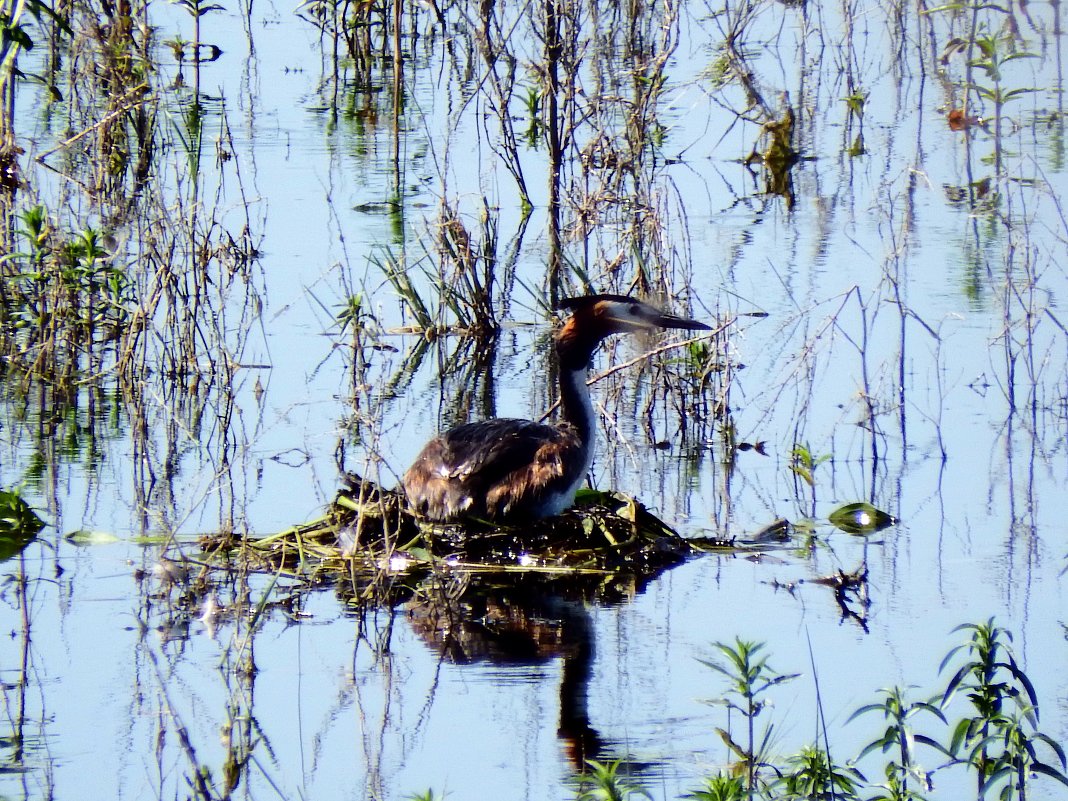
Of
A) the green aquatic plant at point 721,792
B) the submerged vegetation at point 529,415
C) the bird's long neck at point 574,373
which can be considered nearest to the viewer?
the green aquatic plant at point 721,792

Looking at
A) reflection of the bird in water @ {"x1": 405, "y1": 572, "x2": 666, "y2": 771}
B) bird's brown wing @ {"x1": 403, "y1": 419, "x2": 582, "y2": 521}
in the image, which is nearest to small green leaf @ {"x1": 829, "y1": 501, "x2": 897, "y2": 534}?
reflection of the bird in water @ {"x1": 405, "y1": 572, "x2": 666, "y2": 771}

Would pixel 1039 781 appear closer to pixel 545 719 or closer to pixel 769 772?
pixel 769 772

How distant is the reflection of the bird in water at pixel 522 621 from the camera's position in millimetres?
6570

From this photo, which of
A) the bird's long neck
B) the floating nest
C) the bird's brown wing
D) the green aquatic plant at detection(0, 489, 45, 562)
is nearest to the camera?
the floating nest

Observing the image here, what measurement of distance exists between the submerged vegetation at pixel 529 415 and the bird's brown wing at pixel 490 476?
14cm

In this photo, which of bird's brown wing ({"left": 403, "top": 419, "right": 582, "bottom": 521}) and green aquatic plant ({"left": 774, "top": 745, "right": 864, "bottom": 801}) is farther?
bird's brown wing ({"left": 403, "top": 419, "right": 582, "bottom": 521})

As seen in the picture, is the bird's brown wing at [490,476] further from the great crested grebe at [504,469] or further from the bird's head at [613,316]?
the bird's head at [613,316]

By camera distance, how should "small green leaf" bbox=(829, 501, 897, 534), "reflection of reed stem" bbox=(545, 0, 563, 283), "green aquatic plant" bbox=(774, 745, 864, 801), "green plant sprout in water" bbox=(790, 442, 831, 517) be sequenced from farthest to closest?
"reflection of reed stem" bbox=(545, 0, 563, 283) < "green plant sprout in water" bbox=(790, 442, 831, 517) < "small green leaf" bbox=(829, 501, 897, 534) < "green aquatic plant" bbox=(774, 745, 864, 801)

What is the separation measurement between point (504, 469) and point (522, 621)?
38.2 inches

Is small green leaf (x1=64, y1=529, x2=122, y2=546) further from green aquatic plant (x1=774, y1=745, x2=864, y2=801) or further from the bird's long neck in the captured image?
green aquatic plant (x1=774, y1=745, x2=864, y2=801)

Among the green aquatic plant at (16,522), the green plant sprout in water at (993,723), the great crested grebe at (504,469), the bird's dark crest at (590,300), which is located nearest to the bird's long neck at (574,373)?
the great crested grebe at (504,469)

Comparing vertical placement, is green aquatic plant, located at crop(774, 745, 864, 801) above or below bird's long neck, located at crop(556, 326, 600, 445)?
below

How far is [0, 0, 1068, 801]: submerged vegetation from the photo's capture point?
19.6ft

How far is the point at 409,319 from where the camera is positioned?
11.0 m
